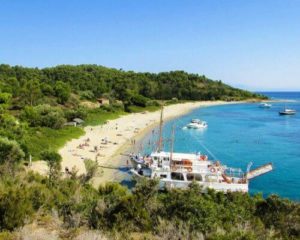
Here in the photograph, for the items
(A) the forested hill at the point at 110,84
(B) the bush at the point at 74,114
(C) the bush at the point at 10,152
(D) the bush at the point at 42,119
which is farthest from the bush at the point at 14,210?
(A) the forested hill at the point at 110,84

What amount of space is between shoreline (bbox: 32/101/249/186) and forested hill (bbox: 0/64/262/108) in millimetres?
17534

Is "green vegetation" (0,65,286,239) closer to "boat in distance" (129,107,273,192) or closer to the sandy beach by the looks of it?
the sandy beach

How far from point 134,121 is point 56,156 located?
45.6 metres

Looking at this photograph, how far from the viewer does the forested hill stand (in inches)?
3349

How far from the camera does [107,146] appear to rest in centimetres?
5359

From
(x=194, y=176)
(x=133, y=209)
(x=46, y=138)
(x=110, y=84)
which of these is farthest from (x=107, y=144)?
(x=110, y=84)

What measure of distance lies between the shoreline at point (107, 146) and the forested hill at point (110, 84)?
17534 millimetres

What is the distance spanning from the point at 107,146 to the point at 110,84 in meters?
73.7

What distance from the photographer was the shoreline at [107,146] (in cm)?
3975

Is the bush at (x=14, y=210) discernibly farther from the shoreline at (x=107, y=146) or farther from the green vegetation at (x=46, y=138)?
the green vegetation at (x=46, y=138)

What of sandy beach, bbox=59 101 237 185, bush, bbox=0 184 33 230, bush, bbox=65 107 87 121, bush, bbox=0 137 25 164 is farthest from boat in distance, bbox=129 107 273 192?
bush, bbox=65 107 87 121

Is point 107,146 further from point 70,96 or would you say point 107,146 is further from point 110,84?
point 110,84

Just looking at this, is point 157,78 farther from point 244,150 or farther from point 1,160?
point 1,160

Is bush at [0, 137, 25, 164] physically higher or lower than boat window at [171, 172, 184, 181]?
higher
